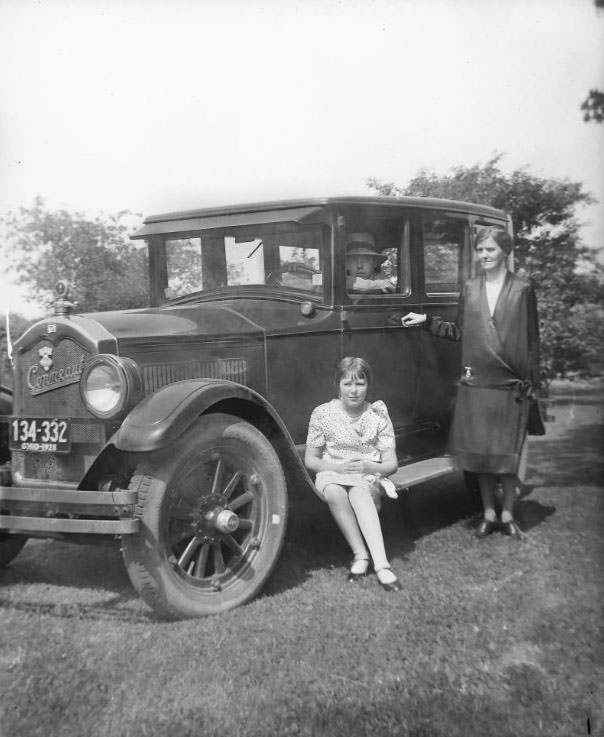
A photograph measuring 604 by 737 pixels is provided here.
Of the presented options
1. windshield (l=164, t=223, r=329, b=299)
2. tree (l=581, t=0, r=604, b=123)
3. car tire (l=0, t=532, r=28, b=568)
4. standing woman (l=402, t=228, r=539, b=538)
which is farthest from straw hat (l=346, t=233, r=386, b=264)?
car tire (l=0, t=532, r=28, b=568)

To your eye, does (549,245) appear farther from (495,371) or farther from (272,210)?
(272,210)

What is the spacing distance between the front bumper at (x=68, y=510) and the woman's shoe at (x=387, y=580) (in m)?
1.21

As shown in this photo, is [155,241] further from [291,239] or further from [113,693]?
[113,693]

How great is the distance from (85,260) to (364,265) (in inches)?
76.4

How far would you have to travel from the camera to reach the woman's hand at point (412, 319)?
14.3ft

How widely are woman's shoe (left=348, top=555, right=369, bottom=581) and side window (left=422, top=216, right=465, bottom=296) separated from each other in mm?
1734

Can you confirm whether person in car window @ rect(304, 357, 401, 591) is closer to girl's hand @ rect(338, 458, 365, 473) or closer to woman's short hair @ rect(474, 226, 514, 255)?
girl's hand @ rect(338, 458, 365, 473)

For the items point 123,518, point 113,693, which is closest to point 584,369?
point 123,518

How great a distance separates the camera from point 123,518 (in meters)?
3.04

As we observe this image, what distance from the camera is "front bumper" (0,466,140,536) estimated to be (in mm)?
3004

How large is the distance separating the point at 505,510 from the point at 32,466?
2.64m

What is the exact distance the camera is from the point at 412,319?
14.3 feet

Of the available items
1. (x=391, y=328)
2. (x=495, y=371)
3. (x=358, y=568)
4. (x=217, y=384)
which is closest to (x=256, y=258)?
(x=391, y=328)

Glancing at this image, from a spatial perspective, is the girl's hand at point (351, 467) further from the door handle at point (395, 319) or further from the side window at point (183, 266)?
the side window at point (183, 266)
